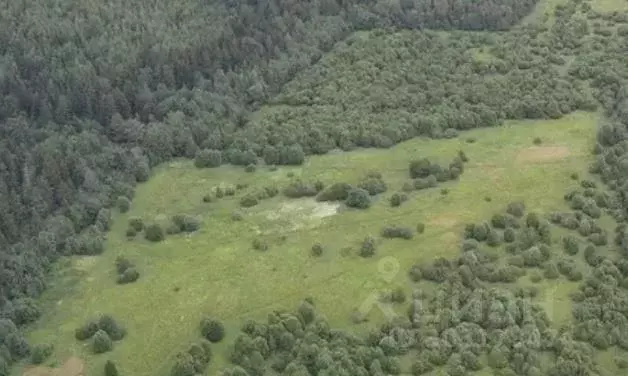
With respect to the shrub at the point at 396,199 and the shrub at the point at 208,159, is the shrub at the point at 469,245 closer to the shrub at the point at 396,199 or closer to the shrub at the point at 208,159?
the shrub at the point at 396,199

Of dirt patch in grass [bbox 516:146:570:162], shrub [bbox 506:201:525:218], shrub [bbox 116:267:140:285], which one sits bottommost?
dirt patch in grass [bbox 516:146:570:162]

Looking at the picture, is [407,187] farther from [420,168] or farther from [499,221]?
[499,221]

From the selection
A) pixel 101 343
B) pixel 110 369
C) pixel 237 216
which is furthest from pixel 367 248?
pixel 110 369

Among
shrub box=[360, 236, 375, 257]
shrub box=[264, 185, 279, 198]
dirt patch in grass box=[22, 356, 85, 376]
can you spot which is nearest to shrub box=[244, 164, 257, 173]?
shrub box=[264, 185, 279, 198]

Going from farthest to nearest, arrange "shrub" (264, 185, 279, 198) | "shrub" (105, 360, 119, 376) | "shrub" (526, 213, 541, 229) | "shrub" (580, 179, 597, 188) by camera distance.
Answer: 1. "shrub" (264, 185, 279, 198)
2. "shrub" (580, 179, 597, 188)
3. "shrub" (526, 213, 541, 229)
4. "shrub" (105, 360, 119, 376)

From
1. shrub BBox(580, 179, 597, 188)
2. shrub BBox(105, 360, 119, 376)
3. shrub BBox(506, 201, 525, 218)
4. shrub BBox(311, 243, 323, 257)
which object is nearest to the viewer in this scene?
shrub BBox(105, 360, 119, 376)

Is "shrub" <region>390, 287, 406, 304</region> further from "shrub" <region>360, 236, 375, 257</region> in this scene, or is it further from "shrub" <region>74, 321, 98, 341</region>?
"shrub" <region>74, 321, 98, 341</region>

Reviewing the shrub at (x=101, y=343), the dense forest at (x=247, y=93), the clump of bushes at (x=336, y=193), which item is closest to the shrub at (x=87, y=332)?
the shrub at (x=101, y=343)
